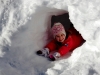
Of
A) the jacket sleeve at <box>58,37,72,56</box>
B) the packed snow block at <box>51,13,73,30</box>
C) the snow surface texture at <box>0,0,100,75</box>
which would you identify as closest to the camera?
the snow surface texture at <box>0,0,100,75</box>

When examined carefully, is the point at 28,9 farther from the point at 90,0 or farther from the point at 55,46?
the point at 90,0

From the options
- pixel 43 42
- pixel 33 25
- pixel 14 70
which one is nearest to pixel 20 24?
pixel 33 25

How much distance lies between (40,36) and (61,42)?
0.27 metres

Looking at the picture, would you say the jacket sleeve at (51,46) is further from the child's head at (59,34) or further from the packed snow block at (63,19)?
the packed snow block at (63,19)

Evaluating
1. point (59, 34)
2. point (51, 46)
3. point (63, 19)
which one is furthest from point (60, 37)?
point (63, 19)

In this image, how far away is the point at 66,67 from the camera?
8.36 ft

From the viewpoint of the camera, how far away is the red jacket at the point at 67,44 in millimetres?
2885

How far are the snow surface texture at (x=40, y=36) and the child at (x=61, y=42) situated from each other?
0.10 metres

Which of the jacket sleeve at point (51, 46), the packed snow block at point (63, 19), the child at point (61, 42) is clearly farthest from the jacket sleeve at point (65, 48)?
the packed snow block at point (63, 19)

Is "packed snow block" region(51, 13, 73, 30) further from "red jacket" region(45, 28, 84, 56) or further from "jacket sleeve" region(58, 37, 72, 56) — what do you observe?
"jacket sleeve" region(58, 37, 72, 56)

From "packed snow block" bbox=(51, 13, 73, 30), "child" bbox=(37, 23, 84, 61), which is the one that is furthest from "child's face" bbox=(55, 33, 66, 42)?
"packed snow block" bbox=(51, 13, 73, 30)

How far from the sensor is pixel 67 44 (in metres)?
2.94

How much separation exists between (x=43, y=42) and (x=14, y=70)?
0.70 meters

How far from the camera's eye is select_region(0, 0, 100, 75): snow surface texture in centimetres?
254
